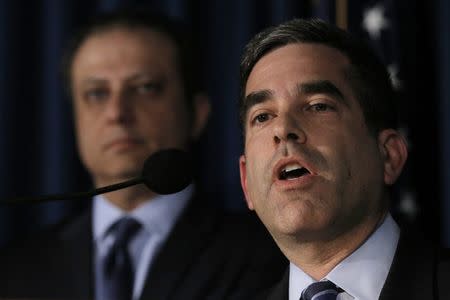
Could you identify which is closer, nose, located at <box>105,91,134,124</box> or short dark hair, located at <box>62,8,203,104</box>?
nose, located at <box>105,91,134,124</box>

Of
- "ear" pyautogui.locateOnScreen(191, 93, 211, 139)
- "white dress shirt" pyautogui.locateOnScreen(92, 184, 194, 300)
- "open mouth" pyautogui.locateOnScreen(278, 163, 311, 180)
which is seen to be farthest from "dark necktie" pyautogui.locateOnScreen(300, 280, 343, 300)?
"ear" pyautogui.locateOnScreen(191, 93, 211, 139)

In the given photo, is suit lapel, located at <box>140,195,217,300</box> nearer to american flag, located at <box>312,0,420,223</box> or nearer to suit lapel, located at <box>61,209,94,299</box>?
suit lapel, located at <box>61,209,94,299</box>

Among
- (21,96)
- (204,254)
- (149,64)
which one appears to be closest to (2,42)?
(21,96)

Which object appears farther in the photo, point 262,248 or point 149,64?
point 149,64

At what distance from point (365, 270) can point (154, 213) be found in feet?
1.78

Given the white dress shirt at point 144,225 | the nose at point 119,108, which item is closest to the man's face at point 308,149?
the white dress shirt at point 144,225

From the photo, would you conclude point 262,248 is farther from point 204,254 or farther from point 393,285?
point 393,285

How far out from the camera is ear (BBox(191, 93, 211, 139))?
1.88m

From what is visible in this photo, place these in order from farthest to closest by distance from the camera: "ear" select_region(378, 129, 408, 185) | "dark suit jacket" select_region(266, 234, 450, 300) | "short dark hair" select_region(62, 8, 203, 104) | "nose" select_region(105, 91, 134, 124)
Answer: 1. "short dark hair" select_region(62, 8, 203, 104)
2. "nose" select_region(105, 91, 134, 124)
3. "ear" select_region(378, 129, 408, 185)
4. "dark suit jacket" select_region(266, 234, 450, 300)

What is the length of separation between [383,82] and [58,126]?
37.1 inches

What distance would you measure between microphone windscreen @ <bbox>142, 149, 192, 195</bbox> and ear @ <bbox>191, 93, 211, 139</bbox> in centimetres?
62

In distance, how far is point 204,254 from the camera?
1583 millimetres

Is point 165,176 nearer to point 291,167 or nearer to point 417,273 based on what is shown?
point 291,167

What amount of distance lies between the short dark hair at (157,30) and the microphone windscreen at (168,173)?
2.04ft
